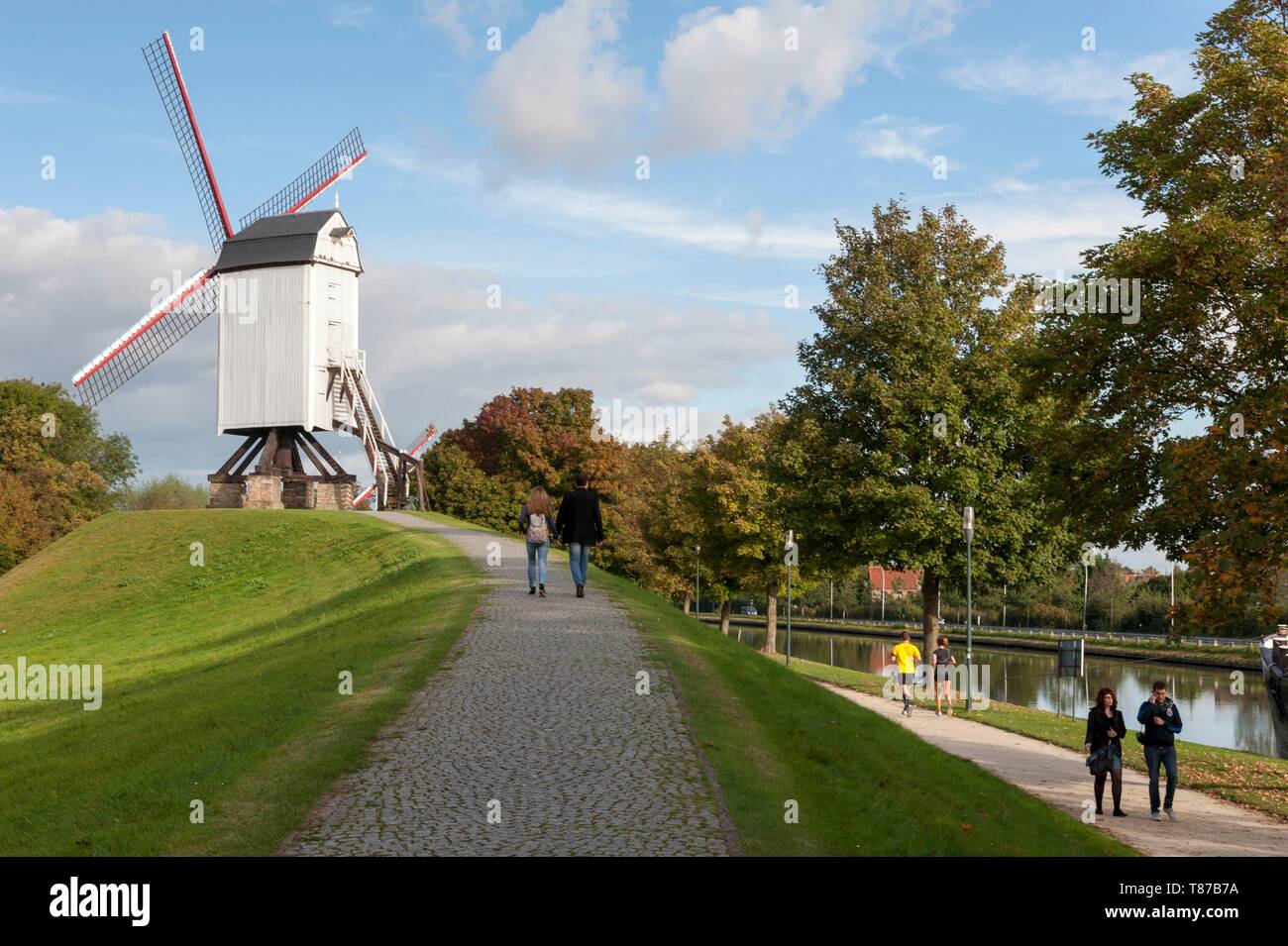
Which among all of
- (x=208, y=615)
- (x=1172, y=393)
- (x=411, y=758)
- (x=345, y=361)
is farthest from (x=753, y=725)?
(x=345, y=361)

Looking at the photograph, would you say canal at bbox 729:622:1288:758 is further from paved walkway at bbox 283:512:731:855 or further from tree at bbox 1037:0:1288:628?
paved walkway at bbox 283:512:731:855

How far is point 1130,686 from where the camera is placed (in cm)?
5181

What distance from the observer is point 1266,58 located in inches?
755

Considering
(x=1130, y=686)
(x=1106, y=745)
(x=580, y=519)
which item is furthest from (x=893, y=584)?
(x=1106, y=745)

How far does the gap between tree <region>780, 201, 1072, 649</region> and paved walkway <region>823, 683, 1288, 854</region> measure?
1011cm

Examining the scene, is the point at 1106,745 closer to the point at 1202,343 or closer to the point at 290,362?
the point at 1202,343

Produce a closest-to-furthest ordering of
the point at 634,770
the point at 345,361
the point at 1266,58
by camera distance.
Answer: the point at 634,770, the point at 1266,58, the point at 345,361

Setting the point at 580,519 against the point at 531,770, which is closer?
the point at 531,770

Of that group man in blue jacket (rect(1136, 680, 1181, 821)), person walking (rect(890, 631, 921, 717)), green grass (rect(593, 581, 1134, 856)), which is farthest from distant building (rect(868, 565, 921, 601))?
green grass (rect(593, 581, 1134, 856))

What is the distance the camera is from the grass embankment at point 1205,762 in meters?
19.1

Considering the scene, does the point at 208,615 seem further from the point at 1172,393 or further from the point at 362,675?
the point at 1172,393

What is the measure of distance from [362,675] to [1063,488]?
14739mm

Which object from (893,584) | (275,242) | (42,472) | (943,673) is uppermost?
(275,242)

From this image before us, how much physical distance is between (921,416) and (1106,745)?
19764 mm
